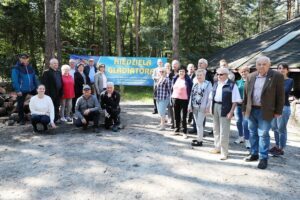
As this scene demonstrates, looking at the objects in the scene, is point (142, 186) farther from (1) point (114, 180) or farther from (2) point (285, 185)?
(2) point (285, 185)

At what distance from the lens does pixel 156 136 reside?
7.73 m

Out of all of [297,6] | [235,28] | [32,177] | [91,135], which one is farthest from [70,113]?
[235,28]

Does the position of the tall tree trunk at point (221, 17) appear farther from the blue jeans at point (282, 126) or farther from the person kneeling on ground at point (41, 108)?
the person kneeling on ground at point (41, 108)

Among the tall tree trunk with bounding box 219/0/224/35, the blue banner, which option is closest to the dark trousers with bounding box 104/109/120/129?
the blue banner

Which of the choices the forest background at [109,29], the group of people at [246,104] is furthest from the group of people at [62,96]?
the forest background at [109,29]

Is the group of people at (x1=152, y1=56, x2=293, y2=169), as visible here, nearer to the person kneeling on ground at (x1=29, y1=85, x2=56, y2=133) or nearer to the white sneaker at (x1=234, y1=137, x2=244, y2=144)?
the white sneaker at (x1=234, y1=137, x2=244, y2=144)

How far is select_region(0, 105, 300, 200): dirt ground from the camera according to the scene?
446cm

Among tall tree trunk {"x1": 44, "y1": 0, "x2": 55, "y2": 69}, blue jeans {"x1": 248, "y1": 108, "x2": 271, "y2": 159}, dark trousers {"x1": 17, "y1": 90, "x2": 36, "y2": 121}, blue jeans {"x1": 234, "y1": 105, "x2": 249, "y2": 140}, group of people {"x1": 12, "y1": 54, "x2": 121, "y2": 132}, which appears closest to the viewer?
blue jeans {"x1": 248, "y1": 108, "x2": 271, "y2": 159}

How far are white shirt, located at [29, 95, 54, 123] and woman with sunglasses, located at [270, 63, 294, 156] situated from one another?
5.08m

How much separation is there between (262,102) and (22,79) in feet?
19.9

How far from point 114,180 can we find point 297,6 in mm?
30015

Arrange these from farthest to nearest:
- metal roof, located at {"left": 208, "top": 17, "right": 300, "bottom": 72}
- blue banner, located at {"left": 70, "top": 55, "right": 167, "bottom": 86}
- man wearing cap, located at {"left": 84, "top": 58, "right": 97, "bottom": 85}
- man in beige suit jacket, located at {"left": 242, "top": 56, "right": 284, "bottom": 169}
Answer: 1. blue banner, located at {"left": 70, "top": 55, "right": 167, "bottom": 86}
2. metal roof, located at {"left": 208, "top": 17, "right": 300, "bottom": 72}
3. man wearing cap, located at {"left": 84, "top": 58, "right": 97, "bottom": 85}
4. man in beige suit jacket, located at {"left": 242, "top": 56, "right": 284, "bottom": 169}

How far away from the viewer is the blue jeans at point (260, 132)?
5.36m

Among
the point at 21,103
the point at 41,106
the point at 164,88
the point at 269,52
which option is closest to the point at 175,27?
the point at 269,52
